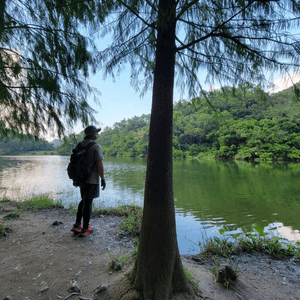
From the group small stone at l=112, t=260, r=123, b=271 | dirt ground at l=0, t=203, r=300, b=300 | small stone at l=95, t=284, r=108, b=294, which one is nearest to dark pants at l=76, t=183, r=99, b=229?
dirt ground at l=0, t=203, r=300, b=300

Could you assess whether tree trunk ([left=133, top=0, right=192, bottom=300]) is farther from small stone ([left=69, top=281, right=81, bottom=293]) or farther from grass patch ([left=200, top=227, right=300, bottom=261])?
grass patch ([left=200, top=227, right=300, bottom=261])

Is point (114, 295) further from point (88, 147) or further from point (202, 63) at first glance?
point (202, 63)

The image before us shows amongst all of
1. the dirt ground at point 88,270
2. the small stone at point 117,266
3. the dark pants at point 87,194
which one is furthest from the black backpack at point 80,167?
the small stone at point 117,266

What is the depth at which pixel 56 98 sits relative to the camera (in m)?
2.68

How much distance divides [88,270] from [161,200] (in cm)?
106

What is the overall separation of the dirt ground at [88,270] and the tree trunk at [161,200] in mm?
253

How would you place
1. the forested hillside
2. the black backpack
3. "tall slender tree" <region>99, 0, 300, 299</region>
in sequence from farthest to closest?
1. the forested hillside
2. the black backpack
3. "tall slender tree" <region>99, 0, 300, 299</region>

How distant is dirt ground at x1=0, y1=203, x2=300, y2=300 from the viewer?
5.23ft

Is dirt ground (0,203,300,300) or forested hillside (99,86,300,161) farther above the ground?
forested hillside (99,86,300,161)

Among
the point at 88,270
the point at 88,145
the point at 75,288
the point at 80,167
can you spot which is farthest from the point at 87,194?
the point at 75,288

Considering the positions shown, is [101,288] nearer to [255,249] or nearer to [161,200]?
[161,200]

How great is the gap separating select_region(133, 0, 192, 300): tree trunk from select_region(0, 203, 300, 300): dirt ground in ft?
0.83

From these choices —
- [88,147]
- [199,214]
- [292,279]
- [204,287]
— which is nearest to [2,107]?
[88,147]

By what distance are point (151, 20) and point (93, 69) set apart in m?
0.82
